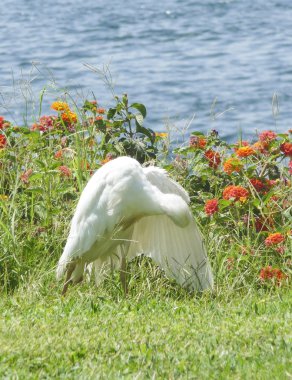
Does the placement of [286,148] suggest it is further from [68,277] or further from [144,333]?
[144,333]

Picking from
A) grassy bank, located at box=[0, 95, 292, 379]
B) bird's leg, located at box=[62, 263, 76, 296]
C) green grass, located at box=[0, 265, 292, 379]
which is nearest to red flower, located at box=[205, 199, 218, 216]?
grassy bank, located at box=[0, 95, 292, 379]

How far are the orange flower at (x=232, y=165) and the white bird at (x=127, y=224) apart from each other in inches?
16.3

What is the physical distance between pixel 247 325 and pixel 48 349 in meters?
1.02

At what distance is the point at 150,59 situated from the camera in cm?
1970

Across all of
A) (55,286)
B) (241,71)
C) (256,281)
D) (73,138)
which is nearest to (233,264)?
(256,281)

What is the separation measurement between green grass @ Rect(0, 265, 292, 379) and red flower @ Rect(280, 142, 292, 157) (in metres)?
0.95

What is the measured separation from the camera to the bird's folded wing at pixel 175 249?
616 cm

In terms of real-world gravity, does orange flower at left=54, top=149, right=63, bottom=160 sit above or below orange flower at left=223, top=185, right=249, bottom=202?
below

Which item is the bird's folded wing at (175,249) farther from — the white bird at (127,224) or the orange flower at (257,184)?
the orange flower at (257,184)

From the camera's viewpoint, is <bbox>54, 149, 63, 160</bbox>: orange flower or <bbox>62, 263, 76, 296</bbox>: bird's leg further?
<bbox>54, 149, 63, 160</bbox>: orange flower

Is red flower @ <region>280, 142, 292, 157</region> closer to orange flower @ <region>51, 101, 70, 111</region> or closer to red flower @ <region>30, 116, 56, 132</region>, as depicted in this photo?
orange flower @ <region>51, 101, 70, 111</region>

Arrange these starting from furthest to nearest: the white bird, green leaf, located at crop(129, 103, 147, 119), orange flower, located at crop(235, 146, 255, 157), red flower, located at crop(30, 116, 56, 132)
→ red flower, located at crop(30, 116, 56, 132) → green leaf, located at crop(129, 103, 147, 119) → orange flower, located at crop(235, 146, 255, 157) → the white bird

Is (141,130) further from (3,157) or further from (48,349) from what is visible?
(48,349)

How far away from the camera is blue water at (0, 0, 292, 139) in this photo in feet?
51.5
